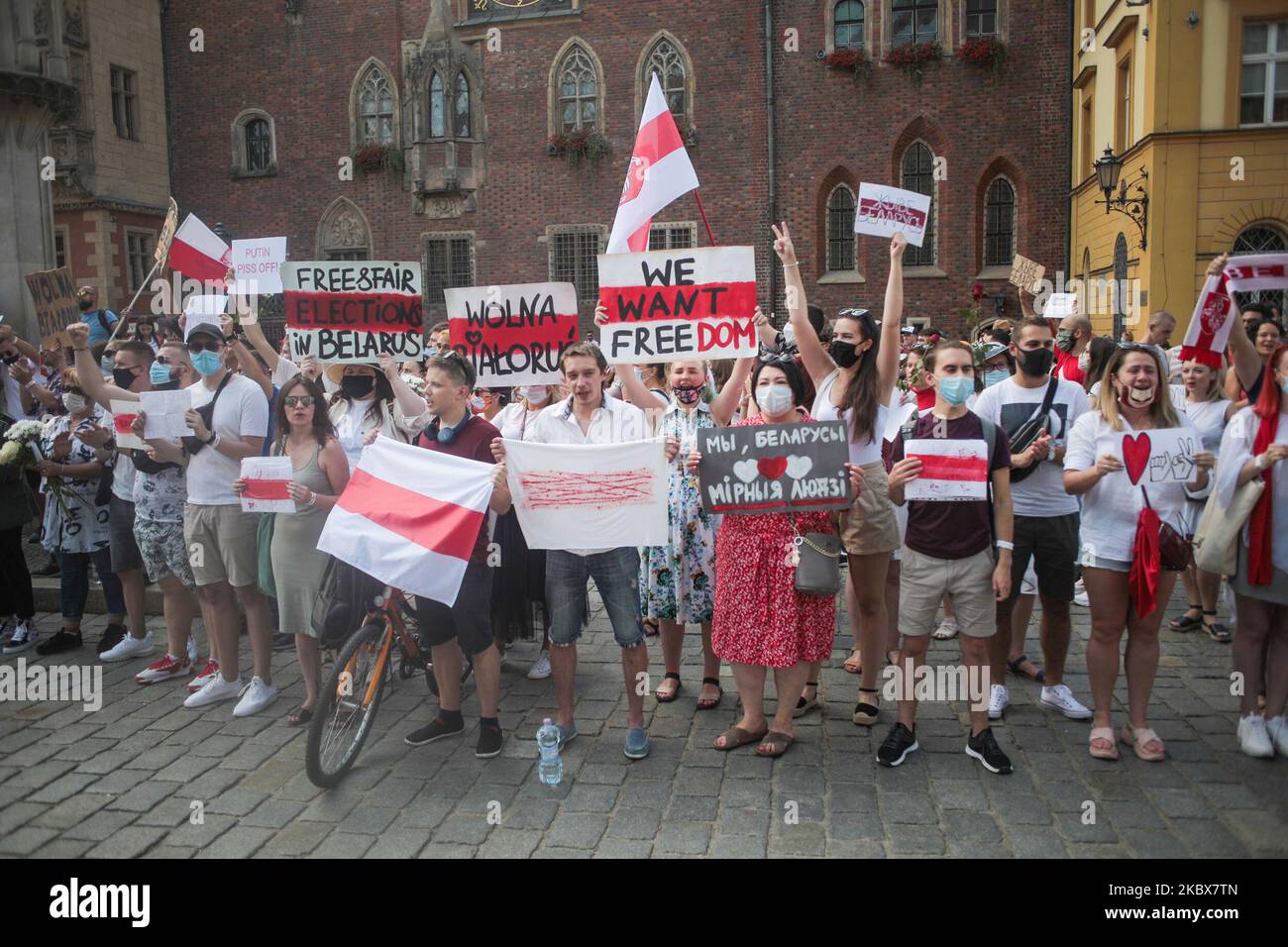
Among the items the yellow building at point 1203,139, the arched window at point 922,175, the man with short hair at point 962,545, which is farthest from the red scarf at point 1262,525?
the arched window at point 922,175

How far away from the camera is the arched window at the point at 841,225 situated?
81.6 ft

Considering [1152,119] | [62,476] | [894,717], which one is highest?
[1152,119]

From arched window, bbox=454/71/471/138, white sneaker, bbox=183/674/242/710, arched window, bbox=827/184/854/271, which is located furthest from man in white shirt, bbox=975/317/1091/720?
arched window, bbox=454/71/471/138

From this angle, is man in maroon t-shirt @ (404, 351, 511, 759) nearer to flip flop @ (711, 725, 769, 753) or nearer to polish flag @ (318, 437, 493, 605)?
polish flag @ (318, 437, 493, 605)

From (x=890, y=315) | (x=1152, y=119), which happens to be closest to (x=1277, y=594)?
(x=890, y=315)

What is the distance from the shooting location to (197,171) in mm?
28219

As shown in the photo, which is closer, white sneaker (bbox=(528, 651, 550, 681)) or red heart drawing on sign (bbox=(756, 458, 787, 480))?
red heart drawing on sign (bbox=(756, 458, 787, 480))

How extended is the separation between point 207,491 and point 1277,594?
20.0 ft

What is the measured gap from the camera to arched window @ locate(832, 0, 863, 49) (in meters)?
24.1

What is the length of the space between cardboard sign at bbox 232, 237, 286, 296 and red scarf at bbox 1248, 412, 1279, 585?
267 inches

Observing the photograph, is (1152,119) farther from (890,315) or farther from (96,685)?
(96,685)

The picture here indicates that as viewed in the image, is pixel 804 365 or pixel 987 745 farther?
pixel 804 365

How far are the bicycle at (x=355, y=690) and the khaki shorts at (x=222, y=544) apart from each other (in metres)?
1.14
